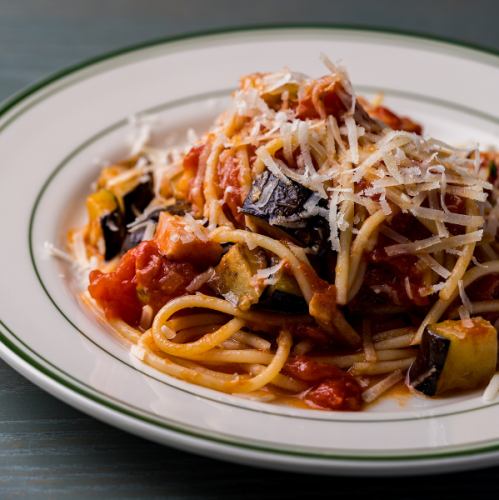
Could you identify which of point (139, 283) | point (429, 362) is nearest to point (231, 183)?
point (139, 283)

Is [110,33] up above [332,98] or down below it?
below

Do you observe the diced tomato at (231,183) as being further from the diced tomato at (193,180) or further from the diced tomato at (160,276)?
the diced tomato at (160,276)

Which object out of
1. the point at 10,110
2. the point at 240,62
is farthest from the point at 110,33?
the point at 10,110

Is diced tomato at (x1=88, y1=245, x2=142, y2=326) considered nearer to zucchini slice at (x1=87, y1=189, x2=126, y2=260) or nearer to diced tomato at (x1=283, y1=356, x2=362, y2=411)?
zucchini slice at (x1=87, y1=189, x2=126, y2=260)

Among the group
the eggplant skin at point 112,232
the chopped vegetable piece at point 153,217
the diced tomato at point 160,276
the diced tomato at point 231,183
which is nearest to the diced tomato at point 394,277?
the diced tomato at point 231,183

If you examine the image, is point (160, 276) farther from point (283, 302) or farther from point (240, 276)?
point (283, 302)

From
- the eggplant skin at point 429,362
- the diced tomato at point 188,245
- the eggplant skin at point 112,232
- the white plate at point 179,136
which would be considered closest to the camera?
the white plate at point 179,136

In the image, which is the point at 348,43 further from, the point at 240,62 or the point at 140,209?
the point at 140,209
